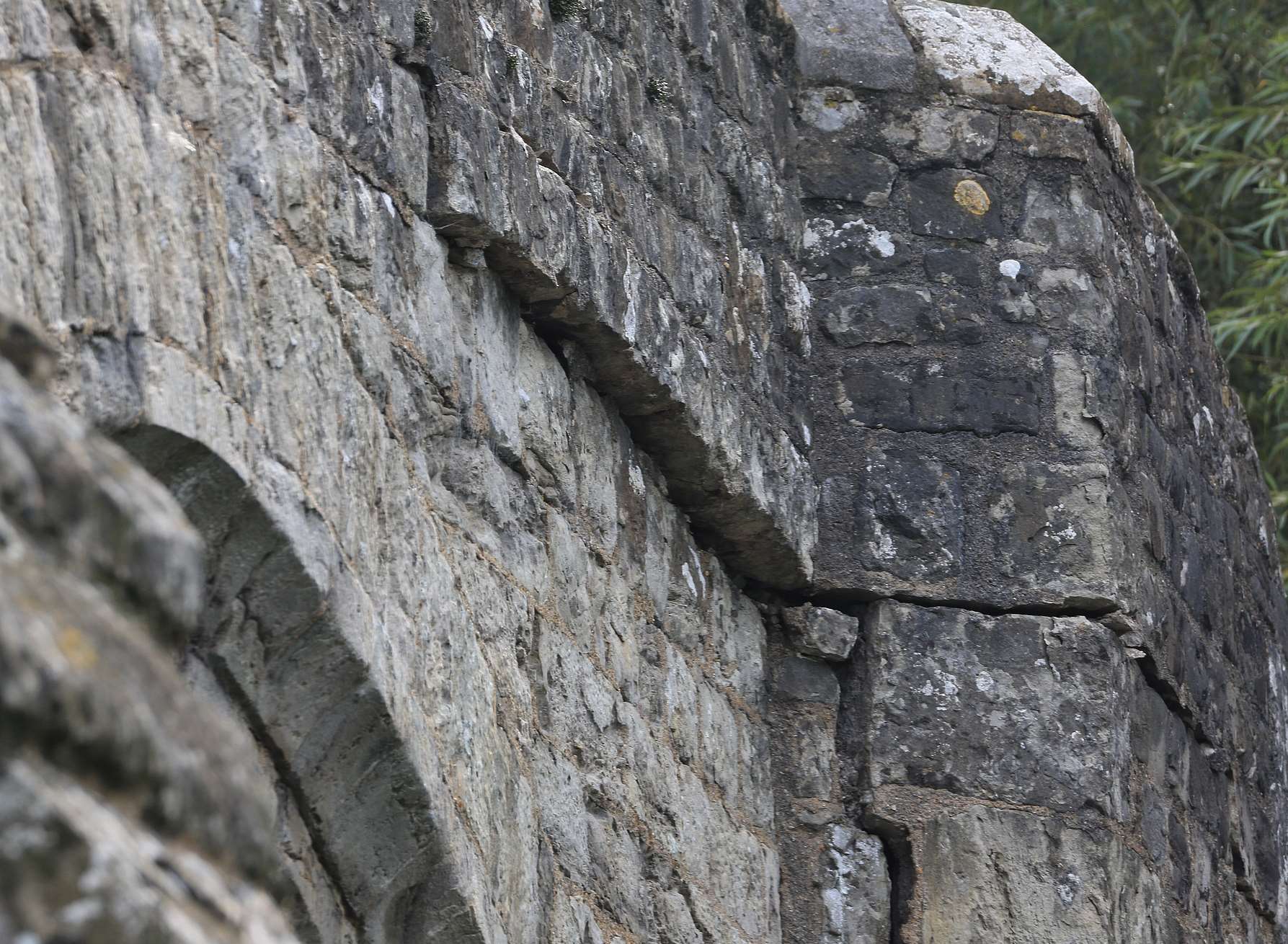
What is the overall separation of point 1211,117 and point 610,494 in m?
7.19

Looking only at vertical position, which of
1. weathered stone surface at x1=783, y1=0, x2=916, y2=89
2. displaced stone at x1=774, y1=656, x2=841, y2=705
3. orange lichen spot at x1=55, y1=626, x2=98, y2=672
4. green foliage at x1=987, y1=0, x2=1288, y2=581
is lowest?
orange lichen spot at x1=55, y1=626, x2=98, y2=672

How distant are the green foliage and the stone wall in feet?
12.7

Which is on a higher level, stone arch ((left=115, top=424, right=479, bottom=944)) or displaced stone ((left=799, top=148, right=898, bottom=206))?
displaced stone ((left=799, top=148, right=898, bottom=206))

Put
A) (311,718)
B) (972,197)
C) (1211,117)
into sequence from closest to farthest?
1. (311,718)
2. (972,197)
3. (1211,117)

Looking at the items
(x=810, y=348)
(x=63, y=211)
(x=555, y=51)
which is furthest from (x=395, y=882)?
(x=810, y=348)

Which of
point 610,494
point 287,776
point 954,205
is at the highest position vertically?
point 954,205

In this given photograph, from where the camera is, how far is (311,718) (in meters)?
1.83

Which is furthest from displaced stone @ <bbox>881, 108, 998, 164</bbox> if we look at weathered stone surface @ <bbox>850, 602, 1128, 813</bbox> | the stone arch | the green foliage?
the green foliage

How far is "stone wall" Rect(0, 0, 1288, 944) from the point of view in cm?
92

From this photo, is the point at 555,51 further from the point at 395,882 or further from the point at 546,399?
the point at 395,882

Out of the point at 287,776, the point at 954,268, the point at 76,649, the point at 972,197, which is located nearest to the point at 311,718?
the point at 287,776

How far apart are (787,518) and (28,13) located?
84.7 inches

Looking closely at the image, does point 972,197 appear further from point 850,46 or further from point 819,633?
point 819,633

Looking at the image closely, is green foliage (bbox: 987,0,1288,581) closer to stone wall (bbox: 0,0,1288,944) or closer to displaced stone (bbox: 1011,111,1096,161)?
stone wall (bbox: 0,0,1288,944)
